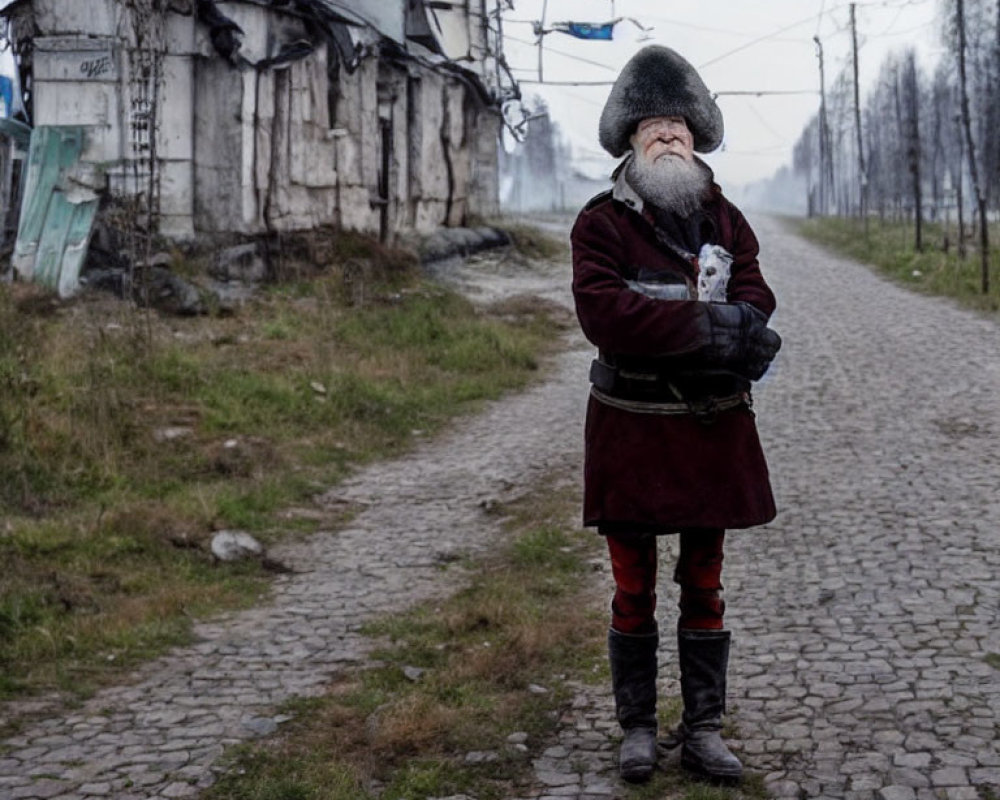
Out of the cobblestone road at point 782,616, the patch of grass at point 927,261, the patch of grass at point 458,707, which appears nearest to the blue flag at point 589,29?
the patch of grass at point 927,261

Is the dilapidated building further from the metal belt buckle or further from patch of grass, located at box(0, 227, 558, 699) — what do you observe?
the metal belt buckle

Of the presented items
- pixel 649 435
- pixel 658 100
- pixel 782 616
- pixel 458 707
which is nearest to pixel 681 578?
pixel 649 435

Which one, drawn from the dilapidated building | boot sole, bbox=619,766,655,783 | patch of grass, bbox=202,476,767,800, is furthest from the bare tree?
boot sole, bbox=619,766,655,783

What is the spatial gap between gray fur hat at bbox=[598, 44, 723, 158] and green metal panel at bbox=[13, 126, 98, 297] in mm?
10824

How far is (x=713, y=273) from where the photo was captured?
357 centimetres

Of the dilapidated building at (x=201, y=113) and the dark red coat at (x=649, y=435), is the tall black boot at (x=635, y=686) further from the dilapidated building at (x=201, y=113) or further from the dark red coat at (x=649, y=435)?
the dilapidated building at (x=201, y=113)

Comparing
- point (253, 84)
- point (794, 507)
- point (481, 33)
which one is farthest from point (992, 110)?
point (794, 507)

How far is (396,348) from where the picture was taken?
12875 millimetres

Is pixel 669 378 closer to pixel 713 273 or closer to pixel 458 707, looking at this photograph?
pixel 713 273

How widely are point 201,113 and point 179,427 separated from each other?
7150 mm

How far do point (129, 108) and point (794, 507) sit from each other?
1007cm

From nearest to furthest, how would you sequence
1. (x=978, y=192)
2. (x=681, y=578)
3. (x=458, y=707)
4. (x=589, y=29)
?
(x=681, y=578), (x=458, y=707), (x=978, y=192), (x=589, y=29)

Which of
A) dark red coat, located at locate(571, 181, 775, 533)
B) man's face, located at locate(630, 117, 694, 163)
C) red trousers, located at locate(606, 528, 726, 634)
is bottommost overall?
red trousers, located at locate(606, 528, 726, 634)

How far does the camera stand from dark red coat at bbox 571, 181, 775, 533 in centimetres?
347
